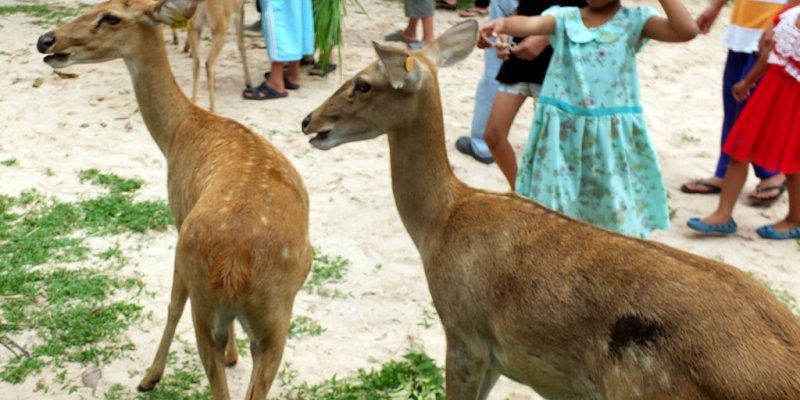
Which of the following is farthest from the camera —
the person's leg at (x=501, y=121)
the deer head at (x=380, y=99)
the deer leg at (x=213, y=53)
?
the deer leg at (x=213, y=53)

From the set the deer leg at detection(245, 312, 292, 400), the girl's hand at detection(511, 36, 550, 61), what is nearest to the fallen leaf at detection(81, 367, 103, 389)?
the deer leg at detection(245, 312, 292, 400)

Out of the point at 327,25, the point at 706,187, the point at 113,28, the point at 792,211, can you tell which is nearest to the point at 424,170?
the point at 113,28

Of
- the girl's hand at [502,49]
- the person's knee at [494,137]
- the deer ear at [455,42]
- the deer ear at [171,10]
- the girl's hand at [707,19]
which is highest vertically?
the deer ear at [455,42]

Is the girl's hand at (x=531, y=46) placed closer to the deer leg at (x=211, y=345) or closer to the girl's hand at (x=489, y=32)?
the girl's hand at (x=489, y=32)

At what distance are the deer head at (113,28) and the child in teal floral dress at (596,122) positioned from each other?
1.74m

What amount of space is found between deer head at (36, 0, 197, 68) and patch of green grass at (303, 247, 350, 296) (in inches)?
60.9

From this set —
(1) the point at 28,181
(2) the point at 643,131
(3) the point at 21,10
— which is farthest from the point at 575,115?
(3) the point at 21,10

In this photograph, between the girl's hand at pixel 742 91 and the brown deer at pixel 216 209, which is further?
the girl's hand at pixel 742 91

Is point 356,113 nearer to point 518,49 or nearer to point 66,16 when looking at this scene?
point 518,49

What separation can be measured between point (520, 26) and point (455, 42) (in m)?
0.45

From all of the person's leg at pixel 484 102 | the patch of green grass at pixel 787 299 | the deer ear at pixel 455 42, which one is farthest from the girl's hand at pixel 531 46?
the person's leg at pixel 484 102

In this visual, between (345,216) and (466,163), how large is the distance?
140 cm

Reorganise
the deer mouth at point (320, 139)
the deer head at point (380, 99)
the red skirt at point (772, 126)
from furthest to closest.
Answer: the red skirt at point (772, 126) < the deer mouth at point (320, 139) < the deer head at point (380, 99)

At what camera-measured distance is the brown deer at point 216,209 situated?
3.20 m
